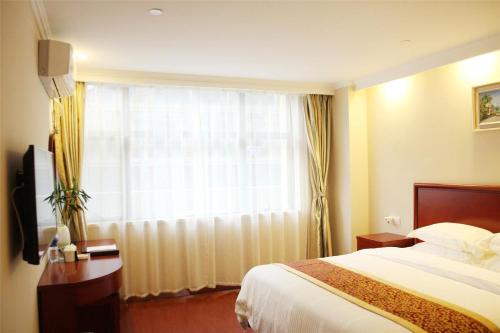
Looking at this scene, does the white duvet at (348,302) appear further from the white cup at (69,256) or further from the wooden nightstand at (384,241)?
the white cup at (69,256)

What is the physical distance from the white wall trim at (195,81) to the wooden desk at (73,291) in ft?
6.32

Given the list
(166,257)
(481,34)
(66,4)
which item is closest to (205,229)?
(166,257)

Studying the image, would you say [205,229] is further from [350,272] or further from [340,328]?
[340,328]

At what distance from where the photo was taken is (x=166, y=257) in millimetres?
4254

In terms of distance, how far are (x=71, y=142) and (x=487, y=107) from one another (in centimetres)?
389

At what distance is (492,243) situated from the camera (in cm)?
291

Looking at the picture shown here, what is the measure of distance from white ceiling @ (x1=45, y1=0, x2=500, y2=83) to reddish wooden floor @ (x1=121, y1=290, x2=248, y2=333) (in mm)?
2490

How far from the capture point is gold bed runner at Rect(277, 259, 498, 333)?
1854 mm

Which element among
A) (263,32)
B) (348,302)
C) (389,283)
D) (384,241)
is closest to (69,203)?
(263,32)

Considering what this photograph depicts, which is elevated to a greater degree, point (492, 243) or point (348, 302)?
point (492, 243)

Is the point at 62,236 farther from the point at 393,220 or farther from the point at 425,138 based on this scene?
the point at 425,138

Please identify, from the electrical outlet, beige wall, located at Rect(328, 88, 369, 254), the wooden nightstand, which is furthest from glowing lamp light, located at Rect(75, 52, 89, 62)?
the electrical outlet

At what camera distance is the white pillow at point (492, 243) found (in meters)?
2.86

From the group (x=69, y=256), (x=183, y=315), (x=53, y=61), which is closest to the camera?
(x=53, y=61)
